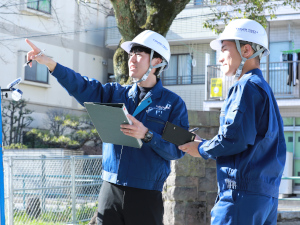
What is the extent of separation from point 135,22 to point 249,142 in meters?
5.56

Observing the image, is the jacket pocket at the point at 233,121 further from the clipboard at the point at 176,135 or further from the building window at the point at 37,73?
the building window at the point at 37,73

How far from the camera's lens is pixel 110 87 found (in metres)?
4.33

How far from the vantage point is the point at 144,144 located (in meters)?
3.85

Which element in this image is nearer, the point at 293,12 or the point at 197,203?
the point at 197,203

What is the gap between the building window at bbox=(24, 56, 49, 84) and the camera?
21516 millimetres

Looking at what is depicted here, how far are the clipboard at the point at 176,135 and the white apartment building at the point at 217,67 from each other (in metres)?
13.7

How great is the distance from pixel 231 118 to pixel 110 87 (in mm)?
1438

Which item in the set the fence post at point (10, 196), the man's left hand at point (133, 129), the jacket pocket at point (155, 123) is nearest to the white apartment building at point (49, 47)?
the fence post at point (10, 196)

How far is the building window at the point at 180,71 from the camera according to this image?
24172mm

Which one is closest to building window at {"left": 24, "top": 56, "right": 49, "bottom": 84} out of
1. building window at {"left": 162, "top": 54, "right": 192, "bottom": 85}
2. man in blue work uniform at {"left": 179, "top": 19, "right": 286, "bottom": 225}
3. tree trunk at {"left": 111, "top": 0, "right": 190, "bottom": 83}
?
building window at {"left": 162, "top": 54, "right": 192, "bottom": 85}

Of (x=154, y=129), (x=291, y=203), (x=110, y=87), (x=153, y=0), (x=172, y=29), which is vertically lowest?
(x=291, y=203)

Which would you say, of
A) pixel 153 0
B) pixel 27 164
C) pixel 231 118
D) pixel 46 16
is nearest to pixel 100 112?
pixel 231 118

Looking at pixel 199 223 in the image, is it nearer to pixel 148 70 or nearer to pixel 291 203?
pixel 148 70

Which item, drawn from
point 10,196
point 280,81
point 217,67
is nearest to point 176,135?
point 10,196
